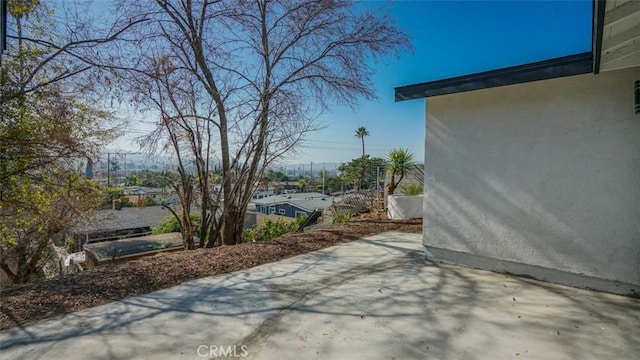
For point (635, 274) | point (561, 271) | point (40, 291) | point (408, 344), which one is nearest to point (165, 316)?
point (40, 291)

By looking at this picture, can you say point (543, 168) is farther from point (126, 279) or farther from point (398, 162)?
point (398, 162)

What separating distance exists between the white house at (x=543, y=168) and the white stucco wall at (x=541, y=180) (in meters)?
0.01

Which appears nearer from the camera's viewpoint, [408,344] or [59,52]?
[408,344]

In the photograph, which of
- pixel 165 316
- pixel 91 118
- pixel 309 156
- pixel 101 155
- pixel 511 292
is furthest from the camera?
pixel 309 156

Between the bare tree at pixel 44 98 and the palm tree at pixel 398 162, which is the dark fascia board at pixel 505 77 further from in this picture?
the palm tree at pixel 398 162

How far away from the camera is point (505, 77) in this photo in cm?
369

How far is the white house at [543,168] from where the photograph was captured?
323 cm

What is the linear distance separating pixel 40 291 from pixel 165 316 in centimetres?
170

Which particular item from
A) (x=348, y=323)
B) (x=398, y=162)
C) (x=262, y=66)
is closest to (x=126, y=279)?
(x=348, y=323)

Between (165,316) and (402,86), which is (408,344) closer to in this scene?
(165,316)

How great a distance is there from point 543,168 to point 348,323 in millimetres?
2952

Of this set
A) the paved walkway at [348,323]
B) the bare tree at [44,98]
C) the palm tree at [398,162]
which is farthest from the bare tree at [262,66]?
the palm tree at [398,162]

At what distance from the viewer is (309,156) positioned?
26.8 feet

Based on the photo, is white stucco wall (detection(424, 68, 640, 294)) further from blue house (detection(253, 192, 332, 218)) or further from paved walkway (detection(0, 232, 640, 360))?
blue house (detection(253, 192, 332, 218))
